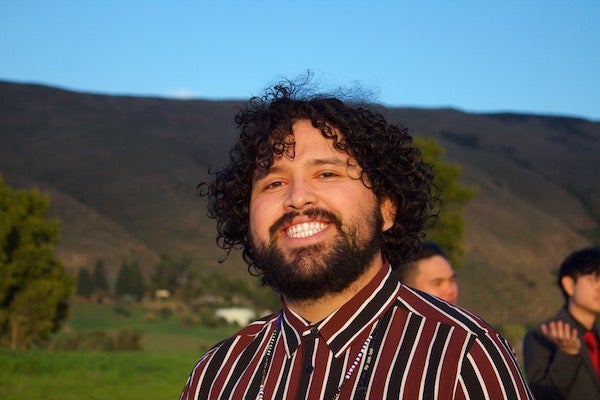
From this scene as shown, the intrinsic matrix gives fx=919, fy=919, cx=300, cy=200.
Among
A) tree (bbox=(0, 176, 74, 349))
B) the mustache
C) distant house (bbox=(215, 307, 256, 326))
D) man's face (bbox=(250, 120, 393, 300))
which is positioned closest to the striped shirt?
man's face (bbox=(250, 120, 393, 300))

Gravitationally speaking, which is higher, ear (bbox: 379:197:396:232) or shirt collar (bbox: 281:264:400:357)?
ear (bbox: 379:197:396:232)

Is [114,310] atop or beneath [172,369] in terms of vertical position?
beneath

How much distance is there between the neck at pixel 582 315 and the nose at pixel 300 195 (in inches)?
110

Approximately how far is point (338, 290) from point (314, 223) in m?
0.22

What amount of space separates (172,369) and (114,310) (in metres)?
28.4

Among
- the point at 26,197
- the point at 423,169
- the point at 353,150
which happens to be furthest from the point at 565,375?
the point at 26,197

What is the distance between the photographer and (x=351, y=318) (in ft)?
8.96

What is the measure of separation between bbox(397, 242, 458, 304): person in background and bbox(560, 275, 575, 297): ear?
0.64 meters

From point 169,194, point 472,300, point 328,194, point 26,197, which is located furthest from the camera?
point 169,194

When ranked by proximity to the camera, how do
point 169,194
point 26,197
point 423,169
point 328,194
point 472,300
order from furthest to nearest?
point 169,194, point 472,300, point 26,197, point 423,169, point 328,194

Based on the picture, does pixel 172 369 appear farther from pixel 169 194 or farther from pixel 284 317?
pixel 169 194

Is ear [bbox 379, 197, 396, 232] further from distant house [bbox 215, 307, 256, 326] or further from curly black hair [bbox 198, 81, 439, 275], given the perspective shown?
distant house [bbox 215, 307, 256, 326]

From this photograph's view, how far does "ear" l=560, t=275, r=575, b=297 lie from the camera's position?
520 centimetres

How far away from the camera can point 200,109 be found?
94.9m
